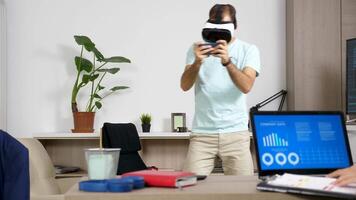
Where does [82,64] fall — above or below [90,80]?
above

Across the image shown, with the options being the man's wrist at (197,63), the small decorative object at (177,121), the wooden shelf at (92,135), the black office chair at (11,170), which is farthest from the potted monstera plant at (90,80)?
the black office chair at (11,170)

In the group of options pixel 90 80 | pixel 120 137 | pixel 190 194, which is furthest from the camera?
pixel 90 80

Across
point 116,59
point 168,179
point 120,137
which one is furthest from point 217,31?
point 116,59

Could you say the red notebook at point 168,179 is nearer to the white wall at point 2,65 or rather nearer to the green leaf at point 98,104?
the green leaf at point 98,104

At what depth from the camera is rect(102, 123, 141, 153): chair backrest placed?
2812mm

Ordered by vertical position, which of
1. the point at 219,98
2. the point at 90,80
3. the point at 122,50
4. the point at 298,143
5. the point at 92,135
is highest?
the point at 122,50

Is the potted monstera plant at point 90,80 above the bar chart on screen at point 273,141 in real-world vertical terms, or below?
above

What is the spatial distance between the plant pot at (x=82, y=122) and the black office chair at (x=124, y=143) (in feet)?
2.82

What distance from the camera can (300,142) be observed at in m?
1.46

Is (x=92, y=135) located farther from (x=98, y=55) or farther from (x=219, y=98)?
(x=219, y=98)

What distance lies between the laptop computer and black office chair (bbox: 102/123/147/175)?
4.86ft

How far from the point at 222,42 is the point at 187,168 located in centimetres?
59

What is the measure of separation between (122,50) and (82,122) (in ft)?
2.45

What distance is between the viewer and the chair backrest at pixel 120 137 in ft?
9.23
